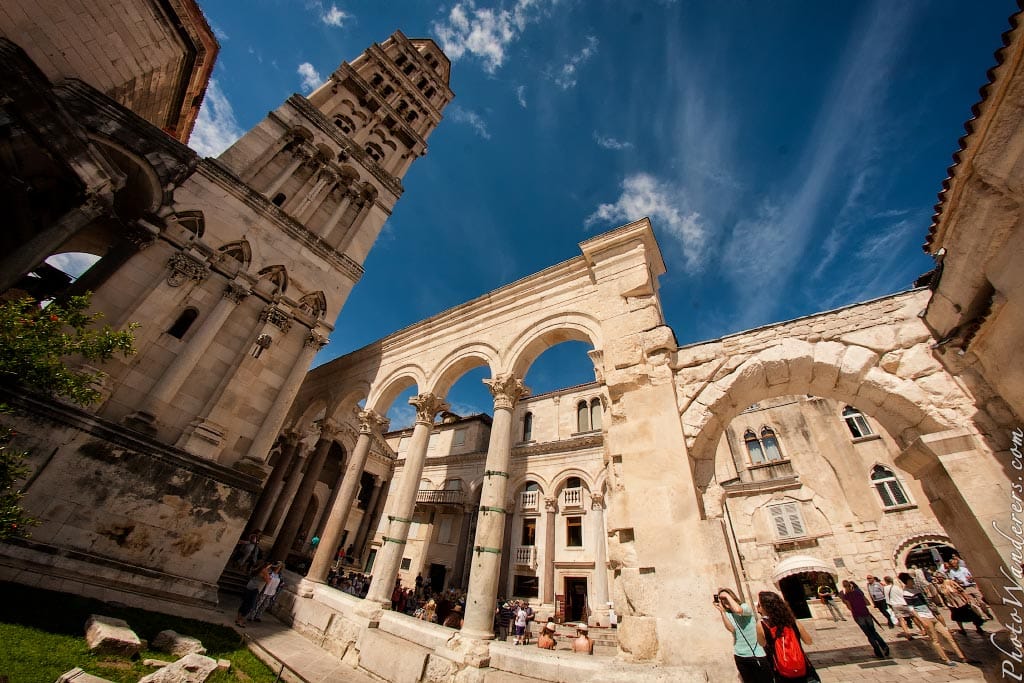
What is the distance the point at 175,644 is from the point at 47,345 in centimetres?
424

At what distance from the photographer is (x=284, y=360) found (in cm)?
1044

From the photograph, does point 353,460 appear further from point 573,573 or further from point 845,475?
point 845,475

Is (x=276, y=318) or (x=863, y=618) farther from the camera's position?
(x=276, y=318)

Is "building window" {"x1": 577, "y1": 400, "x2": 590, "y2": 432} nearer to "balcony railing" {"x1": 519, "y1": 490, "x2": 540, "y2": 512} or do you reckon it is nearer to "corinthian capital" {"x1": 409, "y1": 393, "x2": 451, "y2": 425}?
"balcony railing" {"x1": 519, "y1": 490, "x2": 540, "y2": 512}

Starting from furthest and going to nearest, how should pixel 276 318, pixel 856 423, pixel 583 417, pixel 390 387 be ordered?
pixel 583 417
pixel 856 423
pixel 390 387
pixel 276 318

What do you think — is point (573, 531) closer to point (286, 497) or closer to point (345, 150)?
point (286, 497)

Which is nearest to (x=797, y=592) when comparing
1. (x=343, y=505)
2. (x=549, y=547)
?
(x=549, y=547)

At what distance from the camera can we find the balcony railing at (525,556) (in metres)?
17.5

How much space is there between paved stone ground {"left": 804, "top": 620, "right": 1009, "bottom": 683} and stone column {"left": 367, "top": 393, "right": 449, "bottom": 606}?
683 cm

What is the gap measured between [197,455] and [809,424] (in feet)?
67.2

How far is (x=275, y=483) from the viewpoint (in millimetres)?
11828

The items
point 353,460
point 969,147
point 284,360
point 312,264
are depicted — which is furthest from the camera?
point 312,264

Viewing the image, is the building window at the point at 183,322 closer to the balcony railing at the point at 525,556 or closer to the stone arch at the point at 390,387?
the stone arch at the point at 390,387

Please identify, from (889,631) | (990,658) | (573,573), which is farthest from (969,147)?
(573,573)
